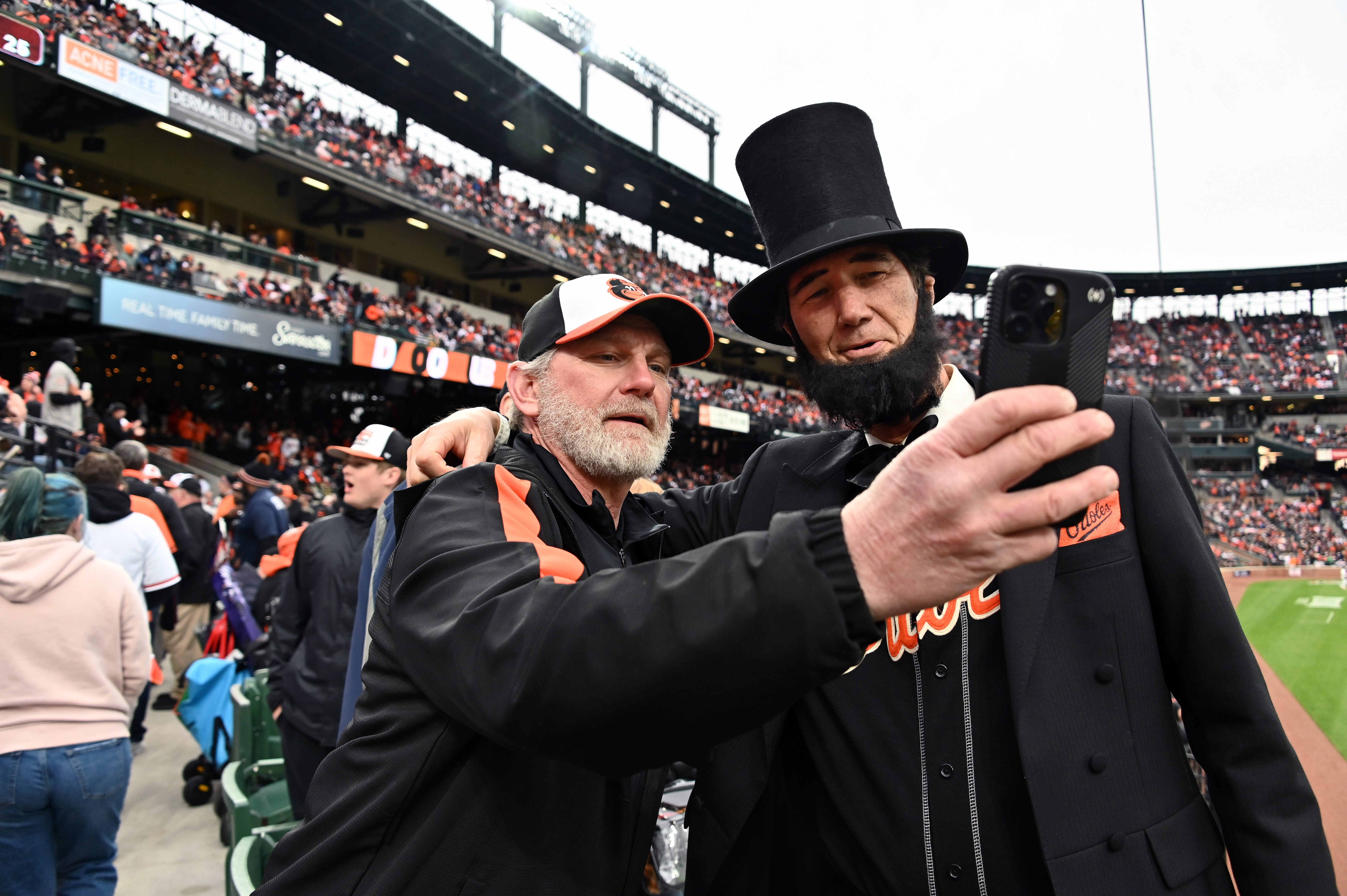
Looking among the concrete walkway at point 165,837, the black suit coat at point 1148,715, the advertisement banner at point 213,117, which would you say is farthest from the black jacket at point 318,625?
the advertisement banner at point 213,117

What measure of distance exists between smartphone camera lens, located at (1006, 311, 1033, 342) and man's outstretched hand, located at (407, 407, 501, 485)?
4.32 feet

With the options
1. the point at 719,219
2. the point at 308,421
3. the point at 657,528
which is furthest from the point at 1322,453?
the point at 657,528

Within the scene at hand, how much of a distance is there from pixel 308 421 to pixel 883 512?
26141 millimetres

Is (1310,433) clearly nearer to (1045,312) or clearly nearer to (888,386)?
(888,386)

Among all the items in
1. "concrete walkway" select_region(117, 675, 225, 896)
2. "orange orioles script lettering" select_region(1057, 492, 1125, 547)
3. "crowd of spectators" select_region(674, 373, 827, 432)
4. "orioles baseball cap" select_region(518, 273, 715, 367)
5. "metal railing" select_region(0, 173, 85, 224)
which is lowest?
"concrete walkway" select_region(117, 675, 225, 896)

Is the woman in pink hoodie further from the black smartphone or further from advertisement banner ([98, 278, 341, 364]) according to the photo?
advertisement banner ([98, 278, 341, 364])

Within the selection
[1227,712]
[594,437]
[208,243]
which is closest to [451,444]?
[594,437]

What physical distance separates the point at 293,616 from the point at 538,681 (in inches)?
175

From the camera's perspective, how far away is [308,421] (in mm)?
24031

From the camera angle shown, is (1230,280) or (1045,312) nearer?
(1045,312)

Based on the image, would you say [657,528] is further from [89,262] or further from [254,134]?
[254,134]

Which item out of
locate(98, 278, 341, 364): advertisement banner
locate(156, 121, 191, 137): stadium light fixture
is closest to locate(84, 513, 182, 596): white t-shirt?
locate(98, 278, 341, 364): advertisement banner

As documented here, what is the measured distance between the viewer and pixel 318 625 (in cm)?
443

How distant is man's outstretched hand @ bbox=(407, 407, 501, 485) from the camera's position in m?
1.87
